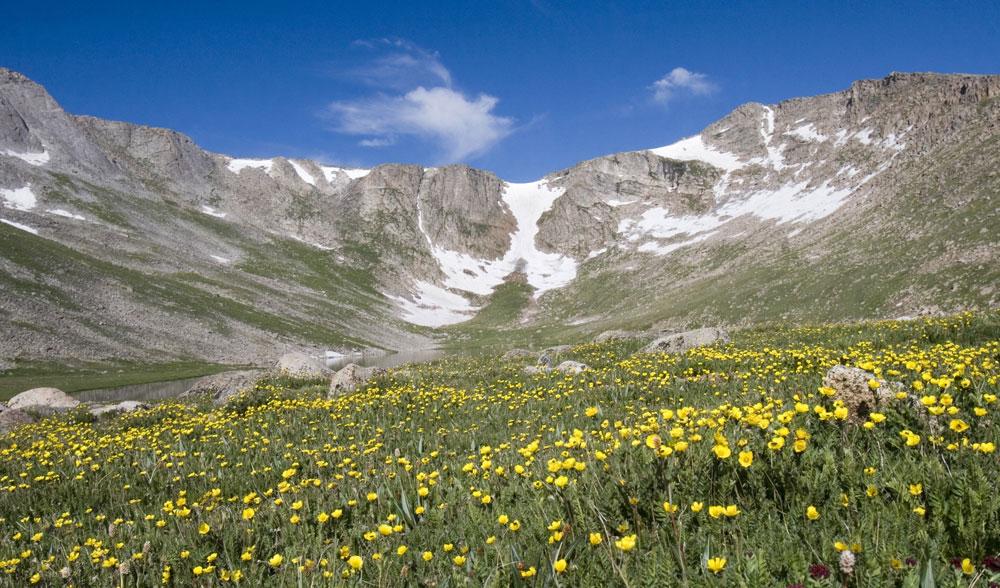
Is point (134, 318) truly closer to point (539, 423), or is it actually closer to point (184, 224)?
point (184, 224)

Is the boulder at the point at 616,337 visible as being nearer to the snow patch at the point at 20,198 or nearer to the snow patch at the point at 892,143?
the snow patch at the point at 892,143

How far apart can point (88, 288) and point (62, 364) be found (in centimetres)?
2611

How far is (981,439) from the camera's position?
4285mm

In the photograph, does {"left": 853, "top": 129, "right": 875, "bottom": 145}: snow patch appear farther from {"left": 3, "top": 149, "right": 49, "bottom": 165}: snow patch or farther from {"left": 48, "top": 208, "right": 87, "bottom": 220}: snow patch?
{"left": 3, "top": 149, "right": 49, "bottom": 165}: snow patch

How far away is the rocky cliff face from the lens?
6322 cm

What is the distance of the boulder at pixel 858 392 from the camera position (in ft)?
16.0

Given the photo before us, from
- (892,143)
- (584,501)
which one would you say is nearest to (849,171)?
(892,143)

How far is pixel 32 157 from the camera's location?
158250mm

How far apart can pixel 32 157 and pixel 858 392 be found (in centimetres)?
22113

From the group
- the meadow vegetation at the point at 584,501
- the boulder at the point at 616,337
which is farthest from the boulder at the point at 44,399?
the boulder at the point at 616,337

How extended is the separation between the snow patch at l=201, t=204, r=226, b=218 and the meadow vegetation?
688 feet

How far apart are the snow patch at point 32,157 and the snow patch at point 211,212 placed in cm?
4628

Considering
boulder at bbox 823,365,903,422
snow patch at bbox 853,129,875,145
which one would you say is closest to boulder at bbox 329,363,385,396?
boulder at bbox 823,365,903,422

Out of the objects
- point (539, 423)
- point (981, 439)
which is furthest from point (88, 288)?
point (981, 439)
